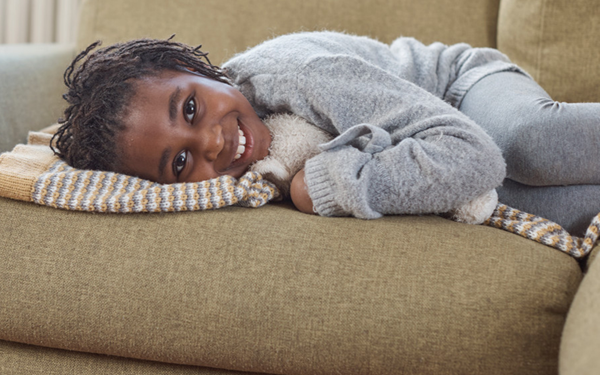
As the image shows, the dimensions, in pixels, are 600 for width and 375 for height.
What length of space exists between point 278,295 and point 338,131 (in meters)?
0.35

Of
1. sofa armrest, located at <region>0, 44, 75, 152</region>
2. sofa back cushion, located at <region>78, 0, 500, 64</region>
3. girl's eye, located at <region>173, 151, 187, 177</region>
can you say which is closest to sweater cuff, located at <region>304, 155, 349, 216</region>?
girl's eye, located at <region>173, 151, 187, 177</region>

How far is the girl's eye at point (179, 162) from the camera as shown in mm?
949

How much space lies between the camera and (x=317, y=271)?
30.0 inches

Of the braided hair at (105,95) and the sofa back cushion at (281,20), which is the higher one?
the sofa back cushion at (281,20)

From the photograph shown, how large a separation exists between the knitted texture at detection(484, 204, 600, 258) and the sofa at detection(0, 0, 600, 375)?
0.08ft

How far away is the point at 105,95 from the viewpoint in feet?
3.03

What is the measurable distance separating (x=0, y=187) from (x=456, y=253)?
73 centimetres

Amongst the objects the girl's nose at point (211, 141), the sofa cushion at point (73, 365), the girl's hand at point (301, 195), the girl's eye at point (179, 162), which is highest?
the girl's nose at point (211, 141)

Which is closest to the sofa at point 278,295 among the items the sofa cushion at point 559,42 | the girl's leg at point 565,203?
the girl's leg at point 565,203

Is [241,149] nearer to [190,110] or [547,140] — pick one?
[190,110]

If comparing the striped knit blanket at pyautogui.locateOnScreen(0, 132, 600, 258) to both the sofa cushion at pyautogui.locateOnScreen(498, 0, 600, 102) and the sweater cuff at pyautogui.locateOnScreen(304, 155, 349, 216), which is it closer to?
the sweater cuff at pyautogui.locateOnScreen(304, 155, 349, 216)

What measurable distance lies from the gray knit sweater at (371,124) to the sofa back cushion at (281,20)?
329mm

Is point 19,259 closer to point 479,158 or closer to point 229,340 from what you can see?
point 229,340

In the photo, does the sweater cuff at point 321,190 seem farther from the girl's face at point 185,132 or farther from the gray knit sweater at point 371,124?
the girl's face at point 185,132
